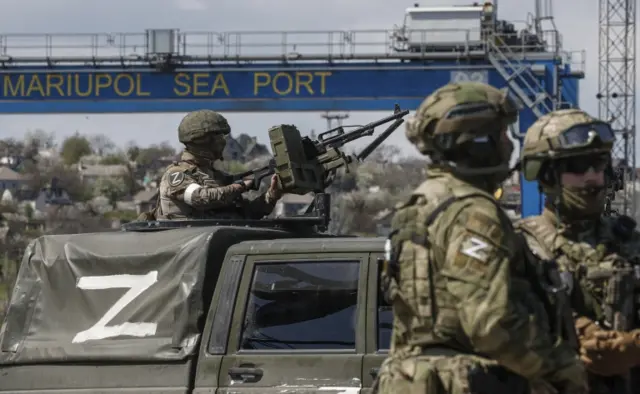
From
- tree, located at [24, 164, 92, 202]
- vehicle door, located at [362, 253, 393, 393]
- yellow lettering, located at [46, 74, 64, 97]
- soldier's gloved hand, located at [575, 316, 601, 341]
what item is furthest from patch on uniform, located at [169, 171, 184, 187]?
tree, located at [24, 164, 92, 202]

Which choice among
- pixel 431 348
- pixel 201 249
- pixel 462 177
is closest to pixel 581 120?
pixel 462 177

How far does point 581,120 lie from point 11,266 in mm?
38546

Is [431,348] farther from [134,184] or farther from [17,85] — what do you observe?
[134,184]

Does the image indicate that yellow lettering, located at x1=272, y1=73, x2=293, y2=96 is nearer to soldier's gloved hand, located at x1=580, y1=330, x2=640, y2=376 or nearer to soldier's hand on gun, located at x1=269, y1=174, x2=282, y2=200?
soldier's hand on gun, located at x1=269, y1=174, x2=282, y2=200

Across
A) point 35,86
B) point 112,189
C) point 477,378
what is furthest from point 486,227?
point 112,189

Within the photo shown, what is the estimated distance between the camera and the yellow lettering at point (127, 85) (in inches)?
1200

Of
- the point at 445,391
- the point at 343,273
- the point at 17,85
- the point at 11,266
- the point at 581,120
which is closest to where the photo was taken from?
the point at 445,391

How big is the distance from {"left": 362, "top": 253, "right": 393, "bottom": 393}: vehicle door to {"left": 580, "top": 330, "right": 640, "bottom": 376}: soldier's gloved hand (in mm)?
1308

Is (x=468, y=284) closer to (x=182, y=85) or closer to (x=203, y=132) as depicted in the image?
(x=203, y=132)

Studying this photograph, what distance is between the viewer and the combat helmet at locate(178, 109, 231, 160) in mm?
8148

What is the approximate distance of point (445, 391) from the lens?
4.62 metres

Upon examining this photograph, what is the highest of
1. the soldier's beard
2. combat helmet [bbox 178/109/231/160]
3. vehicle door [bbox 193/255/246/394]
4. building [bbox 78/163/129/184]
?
building [bbox 78/163/129/184]

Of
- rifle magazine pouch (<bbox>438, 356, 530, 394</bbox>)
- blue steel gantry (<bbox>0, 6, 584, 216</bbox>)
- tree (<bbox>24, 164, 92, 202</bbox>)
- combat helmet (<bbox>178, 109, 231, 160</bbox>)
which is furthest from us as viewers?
tree (<bbox>24, 164, 92, 202</bbox>)

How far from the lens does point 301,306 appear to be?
6277mm
